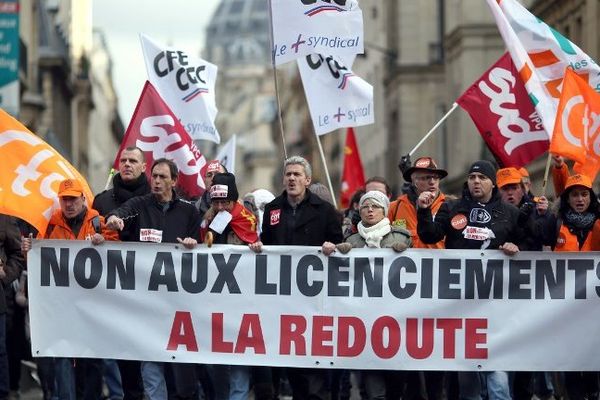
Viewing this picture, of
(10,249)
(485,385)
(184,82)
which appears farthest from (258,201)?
(485,385)

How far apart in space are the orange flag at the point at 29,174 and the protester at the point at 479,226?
8.51 ft

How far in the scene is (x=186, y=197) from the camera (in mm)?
15664

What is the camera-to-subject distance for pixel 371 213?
1268cm

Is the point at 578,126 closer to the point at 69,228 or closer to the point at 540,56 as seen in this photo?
the point at 540,56

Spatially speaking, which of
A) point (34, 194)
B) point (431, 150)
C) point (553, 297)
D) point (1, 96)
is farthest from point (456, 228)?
point (431, 150)

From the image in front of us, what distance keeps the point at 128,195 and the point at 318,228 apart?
160 centimetres

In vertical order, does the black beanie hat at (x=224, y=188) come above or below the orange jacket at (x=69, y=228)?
above

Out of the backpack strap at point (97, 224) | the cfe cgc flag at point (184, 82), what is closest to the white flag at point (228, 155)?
the cfe cgc flag at point (184, 82)

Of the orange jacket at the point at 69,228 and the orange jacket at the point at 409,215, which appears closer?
the orange jacket at the point at 69,228

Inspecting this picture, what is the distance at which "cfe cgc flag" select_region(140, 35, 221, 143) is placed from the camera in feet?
58.2

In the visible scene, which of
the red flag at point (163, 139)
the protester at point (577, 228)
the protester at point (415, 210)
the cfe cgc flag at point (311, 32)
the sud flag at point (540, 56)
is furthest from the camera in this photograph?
the cfe cgc flag at point (311, 32)

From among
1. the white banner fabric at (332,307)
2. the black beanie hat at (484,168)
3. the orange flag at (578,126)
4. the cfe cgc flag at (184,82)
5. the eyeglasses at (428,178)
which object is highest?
the cfe cgc flag at (184,82)

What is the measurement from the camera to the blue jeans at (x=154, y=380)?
12645 millimetres

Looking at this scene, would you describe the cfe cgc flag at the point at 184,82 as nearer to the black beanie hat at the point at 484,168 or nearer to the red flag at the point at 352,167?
the red flag at the point at 352,167
